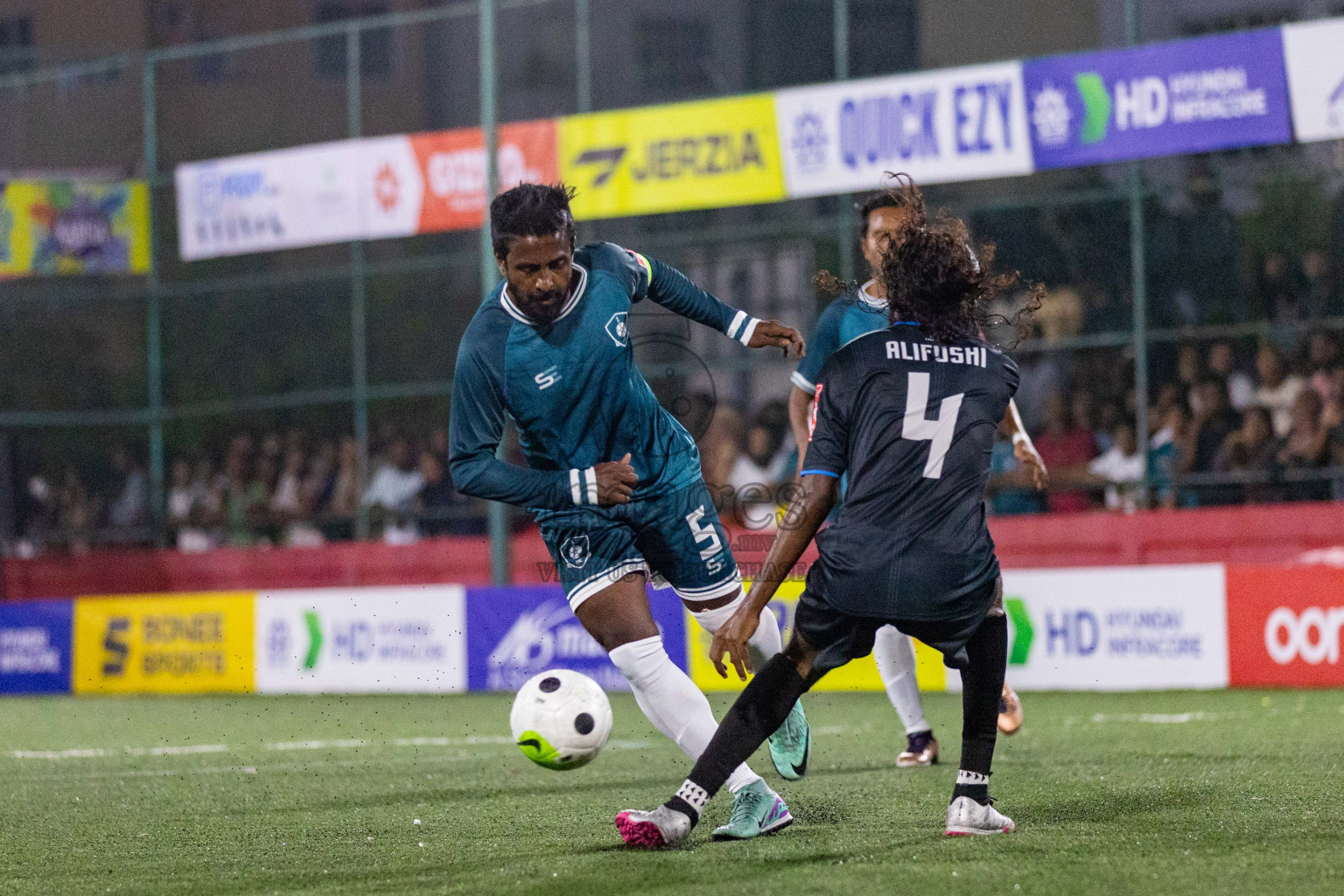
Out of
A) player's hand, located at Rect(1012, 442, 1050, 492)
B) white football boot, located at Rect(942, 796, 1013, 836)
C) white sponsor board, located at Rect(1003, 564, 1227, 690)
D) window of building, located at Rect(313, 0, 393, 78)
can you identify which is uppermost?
window of building, located at Rect(313, 0, 393, 78)

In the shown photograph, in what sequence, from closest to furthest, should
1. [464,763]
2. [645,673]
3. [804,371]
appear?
1. [645,673]
2. [804,371]
3. [464,763]

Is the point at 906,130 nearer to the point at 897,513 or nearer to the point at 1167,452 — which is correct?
the point at 1167,452

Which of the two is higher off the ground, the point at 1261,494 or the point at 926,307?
the point at 926,307

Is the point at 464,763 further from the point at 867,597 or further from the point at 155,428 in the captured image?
the point at 155,428

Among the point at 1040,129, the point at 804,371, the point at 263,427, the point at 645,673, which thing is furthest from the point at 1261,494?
the point at 263,427

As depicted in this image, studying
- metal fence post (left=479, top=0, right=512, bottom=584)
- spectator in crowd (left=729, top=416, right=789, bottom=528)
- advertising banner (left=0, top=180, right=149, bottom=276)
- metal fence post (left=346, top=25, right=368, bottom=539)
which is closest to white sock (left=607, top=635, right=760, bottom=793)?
spectator in crowd (left=729, top=416, right=789, bottom=528)

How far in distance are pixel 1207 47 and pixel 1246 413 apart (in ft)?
10.5

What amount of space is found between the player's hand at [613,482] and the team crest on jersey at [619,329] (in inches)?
19.3

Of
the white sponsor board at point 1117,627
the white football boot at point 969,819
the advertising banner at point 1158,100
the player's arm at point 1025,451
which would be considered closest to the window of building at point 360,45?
the advertising banner at point 1158,100

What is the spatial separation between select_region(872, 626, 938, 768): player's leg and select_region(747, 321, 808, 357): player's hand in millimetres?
2171

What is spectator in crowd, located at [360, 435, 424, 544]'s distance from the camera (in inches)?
778

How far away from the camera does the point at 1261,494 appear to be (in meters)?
15.4

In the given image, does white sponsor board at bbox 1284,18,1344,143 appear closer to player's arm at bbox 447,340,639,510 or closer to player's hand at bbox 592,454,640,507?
player's arm at bbox 447,340,639,510

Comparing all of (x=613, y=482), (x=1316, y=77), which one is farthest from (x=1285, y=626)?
(x=613, y=482)
